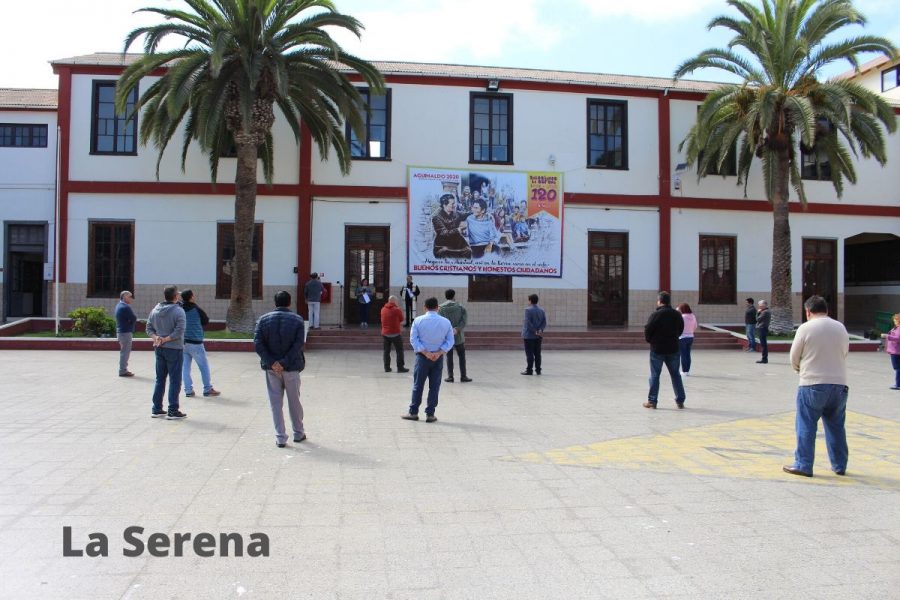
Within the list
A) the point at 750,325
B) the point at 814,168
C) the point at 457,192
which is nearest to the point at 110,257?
the point at 457,192

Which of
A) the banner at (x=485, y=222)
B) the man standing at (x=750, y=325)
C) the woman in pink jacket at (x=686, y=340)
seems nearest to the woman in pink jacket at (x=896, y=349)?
the woman in pink jacket at (x=686, y=340)

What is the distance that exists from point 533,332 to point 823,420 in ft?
25.0

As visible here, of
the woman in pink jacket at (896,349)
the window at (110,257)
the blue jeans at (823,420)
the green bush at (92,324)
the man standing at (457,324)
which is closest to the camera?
the blue jeans at (823,420)

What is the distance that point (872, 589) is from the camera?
13.1ft

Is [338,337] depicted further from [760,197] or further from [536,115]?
[760,197]

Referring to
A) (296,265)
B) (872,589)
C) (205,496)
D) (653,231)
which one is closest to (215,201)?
(296,265)

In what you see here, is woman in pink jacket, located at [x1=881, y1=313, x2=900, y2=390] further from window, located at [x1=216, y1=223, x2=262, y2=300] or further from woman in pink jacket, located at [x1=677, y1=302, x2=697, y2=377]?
window, located at [x1=216, y1=223, x2=262, y2=300]

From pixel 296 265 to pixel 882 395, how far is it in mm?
15900

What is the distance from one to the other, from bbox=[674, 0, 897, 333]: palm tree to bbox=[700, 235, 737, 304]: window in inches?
96.6

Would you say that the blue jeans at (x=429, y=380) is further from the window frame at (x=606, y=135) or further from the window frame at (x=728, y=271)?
the window frame at (x=728, y=271)

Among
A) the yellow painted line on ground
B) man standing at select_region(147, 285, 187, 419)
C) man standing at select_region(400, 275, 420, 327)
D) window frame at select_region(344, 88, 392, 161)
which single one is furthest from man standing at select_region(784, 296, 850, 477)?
window frame at select_region(344, 88, 392, 161)

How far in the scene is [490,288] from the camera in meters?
22.8

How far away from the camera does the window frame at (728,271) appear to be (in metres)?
23.8

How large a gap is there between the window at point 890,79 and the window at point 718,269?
1158cm
